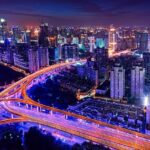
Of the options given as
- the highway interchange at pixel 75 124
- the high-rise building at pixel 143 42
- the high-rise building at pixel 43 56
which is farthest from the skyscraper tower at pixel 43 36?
the highway interchange at pixel 75 124

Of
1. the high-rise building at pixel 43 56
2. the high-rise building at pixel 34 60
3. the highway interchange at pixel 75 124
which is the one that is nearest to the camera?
the highway interchange at pixel 75 124

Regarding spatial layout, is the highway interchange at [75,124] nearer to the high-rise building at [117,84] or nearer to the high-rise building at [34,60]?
the high-rise building at [117,84]

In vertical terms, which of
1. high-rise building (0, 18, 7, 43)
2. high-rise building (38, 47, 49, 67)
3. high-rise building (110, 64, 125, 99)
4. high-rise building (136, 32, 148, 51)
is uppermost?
high-rise building (0, 18, 7, 43)

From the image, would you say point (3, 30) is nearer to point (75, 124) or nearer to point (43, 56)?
point (43, 56)

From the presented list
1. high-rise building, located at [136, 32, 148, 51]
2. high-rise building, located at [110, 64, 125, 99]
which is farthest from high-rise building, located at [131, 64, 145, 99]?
high-rise building, located at [136, 32, 148, 51]

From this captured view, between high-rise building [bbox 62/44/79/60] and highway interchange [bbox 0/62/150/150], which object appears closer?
highway interchange [bbox 0/62/150/150]

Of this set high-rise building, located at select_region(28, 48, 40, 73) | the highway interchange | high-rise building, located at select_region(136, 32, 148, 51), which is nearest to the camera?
the highway interchange

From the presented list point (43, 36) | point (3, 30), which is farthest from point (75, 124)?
point (3, 30)

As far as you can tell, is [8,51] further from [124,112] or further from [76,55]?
[124,112]

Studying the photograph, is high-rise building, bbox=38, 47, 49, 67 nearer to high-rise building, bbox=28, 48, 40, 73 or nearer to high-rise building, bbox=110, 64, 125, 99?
high-rise building, bbox=28, 48, 40, 73

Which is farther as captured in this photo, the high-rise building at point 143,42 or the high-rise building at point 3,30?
the high-rise building at point 3,30

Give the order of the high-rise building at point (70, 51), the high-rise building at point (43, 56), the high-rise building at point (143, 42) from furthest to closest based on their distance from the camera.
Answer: the high-rise building at point (143, 42), the high-rise building at point (70, 51), the high-rise building at point (43, 56)

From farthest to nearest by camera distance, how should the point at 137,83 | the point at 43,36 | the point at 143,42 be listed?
the point at 43,36 → the point at 143,42 → the point at 137,83

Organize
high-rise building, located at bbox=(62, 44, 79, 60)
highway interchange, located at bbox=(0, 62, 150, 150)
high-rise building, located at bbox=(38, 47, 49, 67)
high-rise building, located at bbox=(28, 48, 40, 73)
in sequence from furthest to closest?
high-rise building, located at bbox=(62, 44, 79, 60) < high-rise building, located at bbox=(38, 47, 49, 67) < high-rise building, located at bbox=(28, 48, 40, 73) < highway interchange, located at bbox=(0, 62, 150, 150)
